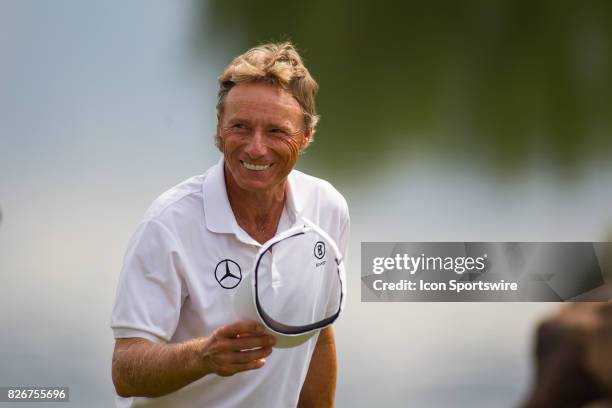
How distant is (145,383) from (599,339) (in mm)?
1482

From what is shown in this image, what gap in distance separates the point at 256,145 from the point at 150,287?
0.45 m

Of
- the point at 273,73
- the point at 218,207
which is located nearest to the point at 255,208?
the point at 218,207

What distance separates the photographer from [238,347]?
2.01m

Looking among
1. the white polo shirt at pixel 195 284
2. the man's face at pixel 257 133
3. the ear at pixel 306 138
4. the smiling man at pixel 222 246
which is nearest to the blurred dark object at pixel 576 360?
the smiling man at pixel 222 246

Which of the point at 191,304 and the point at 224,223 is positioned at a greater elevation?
the point at 224,223

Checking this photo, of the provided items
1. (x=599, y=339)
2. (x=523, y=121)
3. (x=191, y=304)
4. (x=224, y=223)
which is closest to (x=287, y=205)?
(x=224, y=223)

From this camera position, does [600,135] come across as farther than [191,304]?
Yes

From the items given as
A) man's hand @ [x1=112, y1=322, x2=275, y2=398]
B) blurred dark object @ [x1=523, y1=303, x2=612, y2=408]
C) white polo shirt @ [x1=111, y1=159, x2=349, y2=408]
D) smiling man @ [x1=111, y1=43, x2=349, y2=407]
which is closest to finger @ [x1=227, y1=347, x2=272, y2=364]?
man's hand @ [x1=112, y1=322, x2=275, y2=398]

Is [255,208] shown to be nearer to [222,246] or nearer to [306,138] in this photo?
[222,246]

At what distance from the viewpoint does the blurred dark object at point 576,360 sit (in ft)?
3.15

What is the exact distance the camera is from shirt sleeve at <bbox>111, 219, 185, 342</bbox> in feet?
7.47

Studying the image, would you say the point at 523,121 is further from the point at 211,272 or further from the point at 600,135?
the point at 211,272

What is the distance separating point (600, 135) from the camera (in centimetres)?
424

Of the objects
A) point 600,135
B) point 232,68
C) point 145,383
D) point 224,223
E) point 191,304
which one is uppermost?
point 600,135
